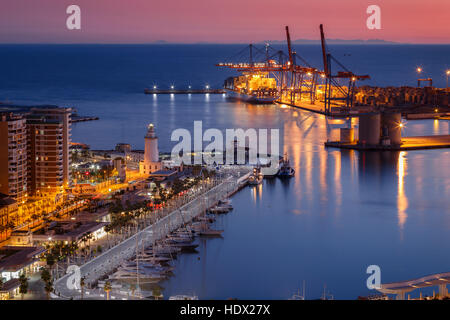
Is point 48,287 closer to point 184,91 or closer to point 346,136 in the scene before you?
point 346,136

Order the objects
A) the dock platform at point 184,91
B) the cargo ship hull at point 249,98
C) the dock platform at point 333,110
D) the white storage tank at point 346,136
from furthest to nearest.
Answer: the dock platform at point 184,91, the cargo ship hull at point 249,98, the dock platform at point 333,110, the white storage tank at point 346,136

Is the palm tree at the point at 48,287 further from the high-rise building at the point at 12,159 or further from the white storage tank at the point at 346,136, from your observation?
the white storage tank at the point at 346,136

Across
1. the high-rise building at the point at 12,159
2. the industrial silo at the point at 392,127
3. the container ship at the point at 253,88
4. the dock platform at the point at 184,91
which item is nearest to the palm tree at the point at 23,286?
the high-rise building at the point at 12,159

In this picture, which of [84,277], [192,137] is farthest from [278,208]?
[192,137]

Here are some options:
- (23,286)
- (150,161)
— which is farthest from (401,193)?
(23,286)

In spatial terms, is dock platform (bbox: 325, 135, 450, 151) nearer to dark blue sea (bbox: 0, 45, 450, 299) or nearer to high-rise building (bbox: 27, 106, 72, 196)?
dark blue sea (bbox: 0, 45, 450, 299)

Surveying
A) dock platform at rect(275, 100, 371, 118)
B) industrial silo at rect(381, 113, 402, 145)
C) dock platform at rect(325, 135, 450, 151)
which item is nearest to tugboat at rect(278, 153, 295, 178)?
dock platform at rect(325, 135, 450, 151)
